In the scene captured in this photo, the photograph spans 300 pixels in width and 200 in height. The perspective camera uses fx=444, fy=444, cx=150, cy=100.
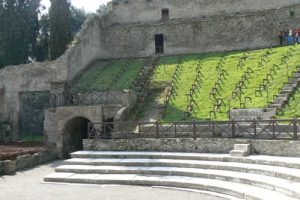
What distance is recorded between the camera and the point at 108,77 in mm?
33469

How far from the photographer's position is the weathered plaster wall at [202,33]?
3384 centimetres

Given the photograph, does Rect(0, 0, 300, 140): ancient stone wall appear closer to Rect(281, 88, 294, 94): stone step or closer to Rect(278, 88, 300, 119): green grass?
Rect(281, 88, 294, 94): stone step

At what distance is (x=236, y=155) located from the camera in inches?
739

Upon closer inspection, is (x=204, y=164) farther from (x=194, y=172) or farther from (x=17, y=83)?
(x=17, y=83)

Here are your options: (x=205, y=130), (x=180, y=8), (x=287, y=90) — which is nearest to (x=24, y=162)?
(x=205, y=130)

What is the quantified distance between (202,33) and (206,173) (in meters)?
20.3

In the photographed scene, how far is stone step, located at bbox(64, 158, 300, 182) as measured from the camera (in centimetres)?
1534

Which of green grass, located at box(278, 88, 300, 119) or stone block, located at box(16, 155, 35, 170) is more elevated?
green grass, located at box(278, 88, 300, 119)

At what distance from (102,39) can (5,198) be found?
23816mm

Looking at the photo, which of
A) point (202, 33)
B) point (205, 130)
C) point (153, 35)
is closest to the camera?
point (205, 130)

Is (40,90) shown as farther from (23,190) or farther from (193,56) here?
(23,190)

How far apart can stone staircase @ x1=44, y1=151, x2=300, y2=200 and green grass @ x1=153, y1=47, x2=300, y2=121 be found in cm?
459

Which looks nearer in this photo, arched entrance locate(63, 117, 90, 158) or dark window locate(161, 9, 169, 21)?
arched entrance locate(63, 117, 90, 158)

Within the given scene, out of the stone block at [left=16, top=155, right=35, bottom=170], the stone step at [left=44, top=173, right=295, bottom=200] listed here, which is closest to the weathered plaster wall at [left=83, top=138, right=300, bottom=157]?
the stone step at [left=44, top=173, right=295, bottom=200]
